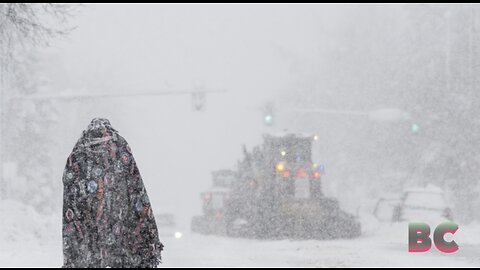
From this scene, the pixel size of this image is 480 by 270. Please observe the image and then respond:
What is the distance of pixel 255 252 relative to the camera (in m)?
17.7

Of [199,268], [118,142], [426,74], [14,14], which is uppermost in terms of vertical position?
[426,74]

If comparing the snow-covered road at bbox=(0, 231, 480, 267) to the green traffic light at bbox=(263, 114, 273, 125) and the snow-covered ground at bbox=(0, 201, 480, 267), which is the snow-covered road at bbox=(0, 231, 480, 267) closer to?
the snow-covered ground at bbox=(0, 201, 480, 267)

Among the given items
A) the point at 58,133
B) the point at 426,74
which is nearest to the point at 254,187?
the point at 426,74

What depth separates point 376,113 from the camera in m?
41.0

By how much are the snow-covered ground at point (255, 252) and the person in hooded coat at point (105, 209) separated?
6.21 meters

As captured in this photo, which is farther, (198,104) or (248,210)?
(198,104)

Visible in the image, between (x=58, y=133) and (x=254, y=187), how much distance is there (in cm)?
3461

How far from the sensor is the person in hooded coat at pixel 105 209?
7375 millimetres

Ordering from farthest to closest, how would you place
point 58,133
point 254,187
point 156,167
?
point 156,167
point 58,133
point 254,187

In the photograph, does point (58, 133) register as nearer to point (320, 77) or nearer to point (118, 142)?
point (320, 77)

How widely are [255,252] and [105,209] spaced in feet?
34.5

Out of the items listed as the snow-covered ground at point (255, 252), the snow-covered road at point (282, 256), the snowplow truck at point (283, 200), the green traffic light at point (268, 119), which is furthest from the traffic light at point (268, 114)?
the snow-covered road at point (282, 256)

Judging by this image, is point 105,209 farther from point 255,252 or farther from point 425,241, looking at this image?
point 425,241

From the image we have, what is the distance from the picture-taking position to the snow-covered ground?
1451cm
